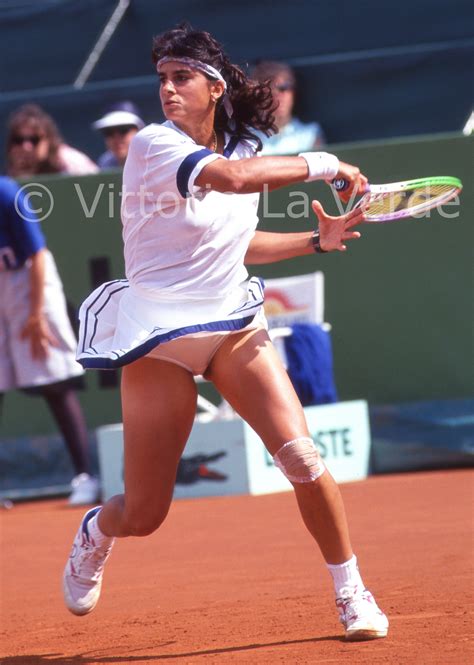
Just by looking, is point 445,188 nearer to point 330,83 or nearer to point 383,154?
point 383,154

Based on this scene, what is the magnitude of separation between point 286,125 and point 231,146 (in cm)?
531

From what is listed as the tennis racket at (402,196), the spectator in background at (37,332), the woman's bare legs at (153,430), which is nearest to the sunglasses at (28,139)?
the spectator in background at (37,332)

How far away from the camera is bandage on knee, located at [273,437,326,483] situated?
3.84m

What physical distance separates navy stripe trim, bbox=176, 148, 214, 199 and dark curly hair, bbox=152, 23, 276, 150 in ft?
1.36

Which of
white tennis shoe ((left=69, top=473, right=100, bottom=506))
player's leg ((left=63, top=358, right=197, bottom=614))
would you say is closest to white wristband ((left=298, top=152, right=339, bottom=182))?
player's leg ((left=63, top=358, right=197, bottom=614))

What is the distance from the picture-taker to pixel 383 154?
26.7 feet

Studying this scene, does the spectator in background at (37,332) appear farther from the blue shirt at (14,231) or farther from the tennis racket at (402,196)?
the tennis racket at (402,196)

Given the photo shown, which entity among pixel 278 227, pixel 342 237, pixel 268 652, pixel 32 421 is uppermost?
pixel 342 237

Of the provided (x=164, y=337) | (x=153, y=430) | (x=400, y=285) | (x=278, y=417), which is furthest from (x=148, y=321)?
(x=400, y=285)

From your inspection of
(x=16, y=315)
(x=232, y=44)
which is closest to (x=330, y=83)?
(x=232, y=44)

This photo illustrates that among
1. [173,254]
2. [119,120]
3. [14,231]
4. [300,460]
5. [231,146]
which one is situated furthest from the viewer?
[119,120]

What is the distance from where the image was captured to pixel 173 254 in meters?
3.94

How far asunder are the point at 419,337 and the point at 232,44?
3711 millimetres

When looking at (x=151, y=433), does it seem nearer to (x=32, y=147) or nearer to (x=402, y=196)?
(x=402, y=196)
